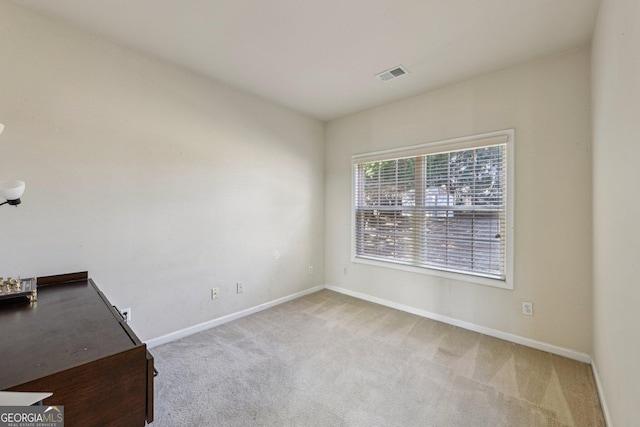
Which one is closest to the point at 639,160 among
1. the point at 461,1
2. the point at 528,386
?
the point at 461,1

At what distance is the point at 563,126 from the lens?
235 centimetres

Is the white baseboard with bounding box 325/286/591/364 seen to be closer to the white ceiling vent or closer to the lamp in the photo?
the white ceiling vent

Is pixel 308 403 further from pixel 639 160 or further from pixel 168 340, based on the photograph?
pixel 639 160

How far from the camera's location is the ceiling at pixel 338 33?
1.87 meters

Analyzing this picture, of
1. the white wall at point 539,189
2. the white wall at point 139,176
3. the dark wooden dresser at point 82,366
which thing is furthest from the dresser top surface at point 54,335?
the white wall at point 539,189

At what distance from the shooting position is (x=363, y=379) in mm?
2049

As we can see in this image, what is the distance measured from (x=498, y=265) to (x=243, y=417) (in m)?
2.65

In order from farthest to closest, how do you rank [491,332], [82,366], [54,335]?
[491,332] < [54,335] < [82,366]

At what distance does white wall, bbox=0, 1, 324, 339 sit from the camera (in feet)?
6.30

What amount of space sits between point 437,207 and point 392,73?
5.14 ft

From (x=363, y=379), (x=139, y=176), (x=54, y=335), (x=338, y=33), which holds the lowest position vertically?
(x=363, y=379)

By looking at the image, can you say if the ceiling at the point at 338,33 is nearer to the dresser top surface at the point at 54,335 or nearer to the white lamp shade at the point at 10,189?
the white lamp shade at the point at 10,189

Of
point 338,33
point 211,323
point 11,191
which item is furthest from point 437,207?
point 11,191

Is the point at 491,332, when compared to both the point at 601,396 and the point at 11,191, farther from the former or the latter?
the point at 11,191
